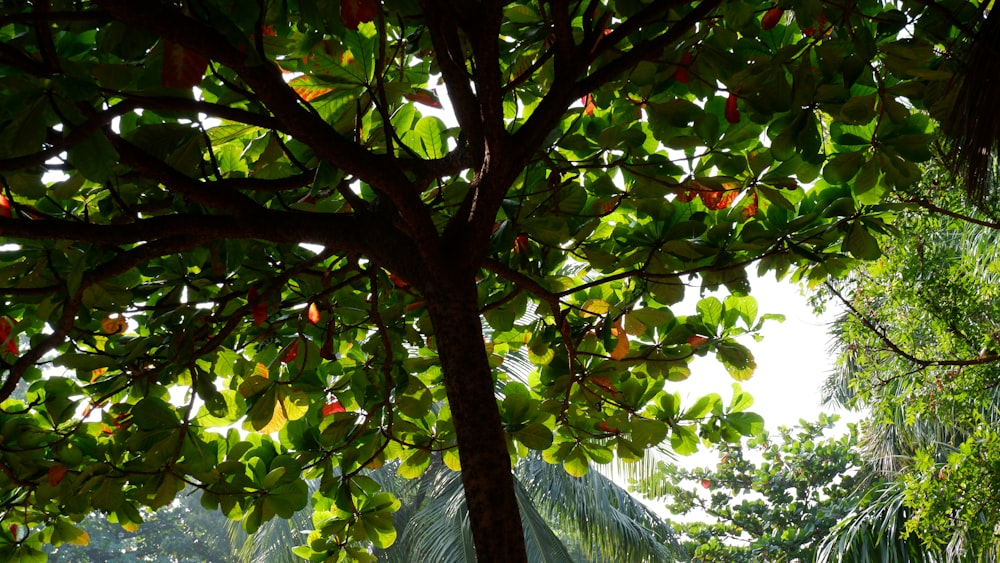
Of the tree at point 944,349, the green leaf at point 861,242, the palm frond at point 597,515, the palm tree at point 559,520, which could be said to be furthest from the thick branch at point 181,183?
the palm frond at point 597,515

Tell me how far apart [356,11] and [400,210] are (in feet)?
0.92

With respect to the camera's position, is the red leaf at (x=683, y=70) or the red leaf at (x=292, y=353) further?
the red leaf at (x=292, y=353)

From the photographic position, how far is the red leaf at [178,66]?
910 millimetres

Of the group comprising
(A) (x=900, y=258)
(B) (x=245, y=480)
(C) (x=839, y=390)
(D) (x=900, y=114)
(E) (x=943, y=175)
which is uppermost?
(C) (x=839, y=390)

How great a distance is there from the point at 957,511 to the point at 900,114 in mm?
2919

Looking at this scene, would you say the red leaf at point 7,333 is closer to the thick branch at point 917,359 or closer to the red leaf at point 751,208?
the red leaf at point 751,208

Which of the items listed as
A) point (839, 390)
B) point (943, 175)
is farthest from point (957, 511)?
point (839, 390)

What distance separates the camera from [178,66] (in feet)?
2.99

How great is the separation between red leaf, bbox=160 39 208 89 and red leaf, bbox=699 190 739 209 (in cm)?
89

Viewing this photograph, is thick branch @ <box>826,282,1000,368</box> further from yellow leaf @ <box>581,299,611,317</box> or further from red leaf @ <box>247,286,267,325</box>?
red leaf @ <box>247,286,267,325</box>

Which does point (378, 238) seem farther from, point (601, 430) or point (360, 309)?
point (601, 430)

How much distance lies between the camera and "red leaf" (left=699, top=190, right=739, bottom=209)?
4.75 ft

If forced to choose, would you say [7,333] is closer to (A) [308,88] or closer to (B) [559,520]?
(A) [308,88]

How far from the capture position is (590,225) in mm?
1462
